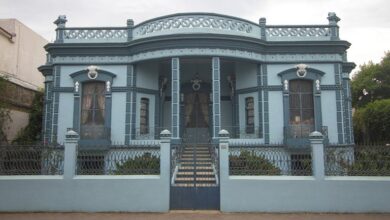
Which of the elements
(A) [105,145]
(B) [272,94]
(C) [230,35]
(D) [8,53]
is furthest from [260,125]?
(D) [8,53]

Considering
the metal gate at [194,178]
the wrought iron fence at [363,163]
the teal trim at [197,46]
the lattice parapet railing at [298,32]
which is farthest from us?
the lattice parapet railing at [298,32]

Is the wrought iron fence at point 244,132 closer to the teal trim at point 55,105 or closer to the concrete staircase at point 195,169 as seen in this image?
the concrete staircase at point 195,169

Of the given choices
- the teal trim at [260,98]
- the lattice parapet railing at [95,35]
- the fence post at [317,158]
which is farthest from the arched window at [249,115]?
the lattice parapet railing at [95,35]

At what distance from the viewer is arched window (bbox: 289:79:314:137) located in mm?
14086

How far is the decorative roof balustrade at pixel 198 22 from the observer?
13633mm

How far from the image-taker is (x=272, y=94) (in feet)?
46.3

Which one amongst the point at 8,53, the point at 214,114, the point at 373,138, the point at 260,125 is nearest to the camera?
the point at 214,114

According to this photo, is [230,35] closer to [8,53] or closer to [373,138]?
[8,53]

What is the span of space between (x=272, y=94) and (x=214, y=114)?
280cm

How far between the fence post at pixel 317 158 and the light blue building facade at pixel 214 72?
449 centimetres

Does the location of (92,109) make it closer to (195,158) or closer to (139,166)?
(139,166)

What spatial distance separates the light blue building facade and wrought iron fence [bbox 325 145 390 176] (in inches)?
162

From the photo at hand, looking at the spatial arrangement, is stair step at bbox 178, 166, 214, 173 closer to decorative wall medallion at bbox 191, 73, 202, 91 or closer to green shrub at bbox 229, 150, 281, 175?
green shrub at bbox 229, 150, 281, 175

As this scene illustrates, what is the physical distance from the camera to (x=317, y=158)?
28.8ft
